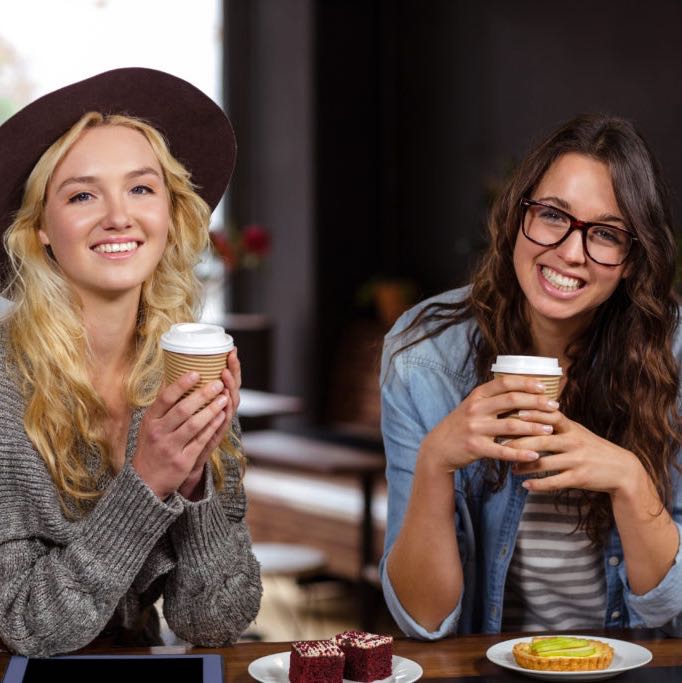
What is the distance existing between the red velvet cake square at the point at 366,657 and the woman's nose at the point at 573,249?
2.46 ft

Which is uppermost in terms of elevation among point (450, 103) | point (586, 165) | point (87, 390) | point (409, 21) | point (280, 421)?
point (409, 21)

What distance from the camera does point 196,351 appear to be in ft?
5.49

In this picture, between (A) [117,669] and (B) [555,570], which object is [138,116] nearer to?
(A) [117,669]

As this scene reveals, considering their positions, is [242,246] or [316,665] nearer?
[316,665]

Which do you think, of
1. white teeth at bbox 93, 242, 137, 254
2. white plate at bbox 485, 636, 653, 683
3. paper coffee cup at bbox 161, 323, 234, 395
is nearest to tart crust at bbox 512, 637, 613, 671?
white plate at bbox 485, 636, 653, 683

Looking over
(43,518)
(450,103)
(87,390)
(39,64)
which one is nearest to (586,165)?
(87,390)

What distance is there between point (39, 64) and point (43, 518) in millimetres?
5725

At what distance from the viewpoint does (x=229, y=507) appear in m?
2.06

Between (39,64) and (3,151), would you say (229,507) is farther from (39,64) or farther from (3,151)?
(39,64)

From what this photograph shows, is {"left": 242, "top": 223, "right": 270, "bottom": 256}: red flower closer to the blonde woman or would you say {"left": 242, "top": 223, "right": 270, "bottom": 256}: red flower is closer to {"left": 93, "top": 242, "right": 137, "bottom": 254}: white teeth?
the blonde woman

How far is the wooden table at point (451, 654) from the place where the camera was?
1697mm

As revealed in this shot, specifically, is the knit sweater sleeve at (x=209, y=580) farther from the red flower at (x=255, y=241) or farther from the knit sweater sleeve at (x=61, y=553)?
the red flower at (x=255, y=241)

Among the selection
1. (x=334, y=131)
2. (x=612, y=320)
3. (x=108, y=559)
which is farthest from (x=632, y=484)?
(x=334, y=131)

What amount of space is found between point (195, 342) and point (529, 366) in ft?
1.65
